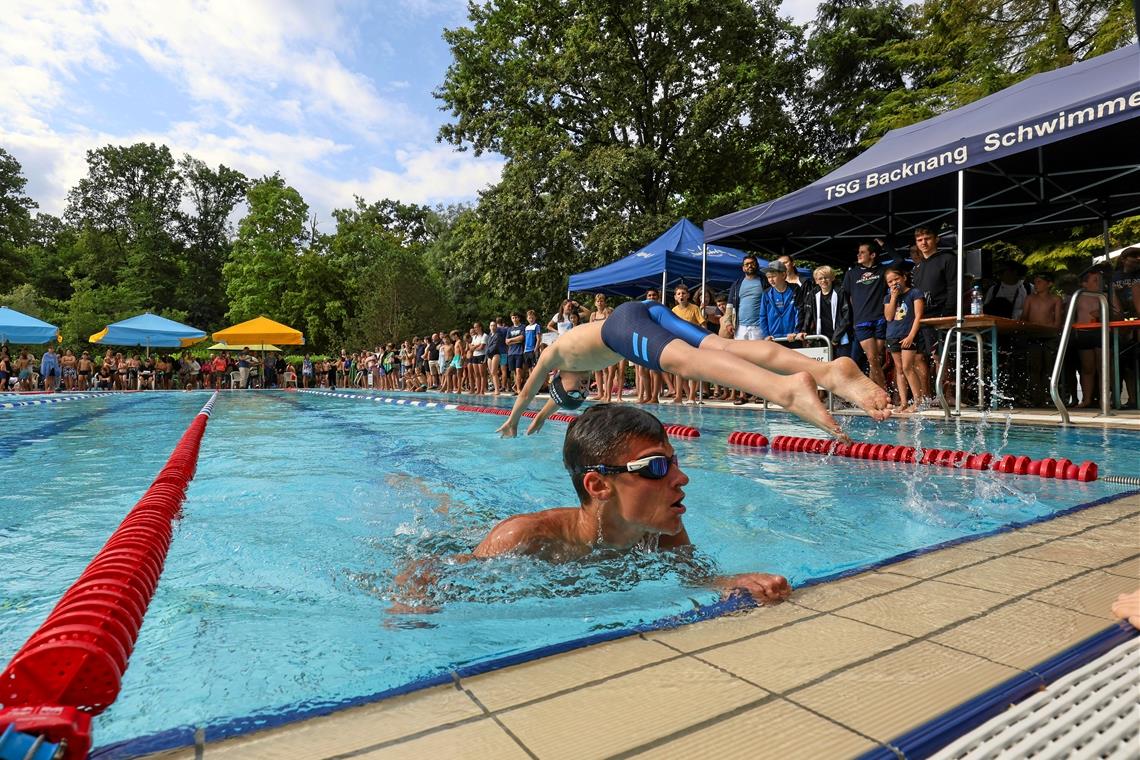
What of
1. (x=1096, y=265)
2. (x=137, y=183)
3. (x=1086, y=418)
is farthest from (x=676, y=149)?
(x=137, y=183)

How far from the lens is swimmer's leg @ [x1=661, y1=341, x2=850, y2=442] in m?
2.32

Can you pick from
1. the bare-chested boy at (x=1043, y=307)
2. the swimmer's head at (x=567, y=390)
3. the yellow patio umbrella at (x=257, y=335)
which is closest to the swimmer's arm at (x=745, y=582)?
the swimmer's head at (x=567, y=390)

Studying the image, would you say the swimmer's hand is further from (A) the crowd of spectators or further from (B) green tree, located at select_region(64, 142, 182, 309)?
(B) green tree, located at select_region(64, 142, 182, 309)

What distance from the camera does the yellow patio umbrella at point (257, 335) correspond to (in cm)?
2641

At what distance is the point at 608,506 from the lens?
7.59ft

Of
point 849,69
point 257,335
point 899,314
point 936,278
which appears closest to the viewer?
point 899,314

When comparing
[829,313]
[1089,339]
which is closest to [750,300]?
[829,313]

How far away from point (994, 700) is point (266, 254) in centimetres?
4575

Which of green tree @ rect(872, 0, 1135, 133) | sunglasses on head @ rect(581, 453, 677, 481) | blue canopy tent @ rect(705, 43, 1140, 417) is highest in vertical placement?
green tree @ rect(872, 0, 1135, 133)

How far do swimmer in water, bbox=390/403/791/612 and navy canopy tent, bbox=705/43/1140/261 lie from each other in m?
5.53

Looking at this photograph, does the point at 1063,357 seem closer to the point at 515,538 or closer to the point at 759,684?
the point at 515,538

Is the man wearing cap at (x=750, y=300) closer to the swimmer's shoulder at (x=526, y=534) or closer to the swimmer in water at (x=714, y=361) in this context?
the swimmer in water at (x=714, y=361)

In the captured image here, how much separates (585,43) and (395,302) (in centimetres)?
1708

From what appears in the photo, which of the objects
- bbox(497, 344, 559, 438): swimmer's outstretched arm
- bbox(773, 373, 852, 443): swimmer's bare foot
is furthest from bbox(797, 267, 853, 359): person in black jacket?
bbox(773, 373, 852, 443): swimmer's bare foot
